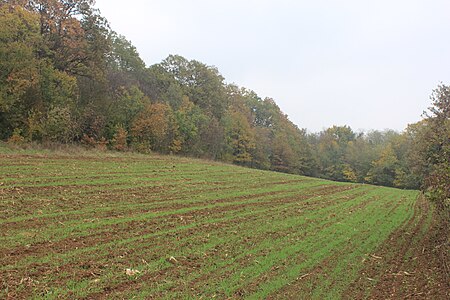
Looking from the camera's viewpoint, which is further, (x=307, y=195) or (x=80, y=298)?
(x=307, y=195)

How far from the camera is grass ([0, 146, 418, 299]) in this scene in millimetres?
7398

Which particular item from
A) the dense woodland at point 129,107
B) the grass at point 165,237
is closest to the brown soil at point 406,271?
the grass at point 165,237

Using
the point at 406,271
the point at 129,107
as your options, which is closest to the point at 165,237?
the point at 406,271

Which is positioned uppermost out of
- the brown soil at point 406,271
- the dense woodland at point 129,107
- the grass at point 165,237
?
the dense woodland at point 129,107

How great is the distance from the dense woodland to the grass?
14.1ft

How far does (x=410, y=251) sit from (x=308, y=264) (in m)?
4.39

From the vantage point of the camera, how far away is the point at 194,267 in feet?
28.4

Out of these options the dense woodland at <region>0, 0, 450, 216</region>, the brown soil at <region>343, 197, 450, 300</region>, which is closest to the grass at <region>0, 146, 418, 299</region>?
the brown soil at <region>343, 197, 450, 300</region>

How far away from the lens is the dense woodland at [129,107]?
24.9 metres

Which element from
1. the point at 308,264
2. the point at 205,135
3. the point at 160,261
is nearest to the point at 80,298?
the point at 160,261

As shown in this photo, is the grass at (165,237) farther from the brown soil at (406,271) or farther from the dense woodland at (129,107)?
the dense woodland at (129,107)

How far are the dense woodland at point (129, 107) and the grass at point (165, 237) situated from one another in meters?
4.29

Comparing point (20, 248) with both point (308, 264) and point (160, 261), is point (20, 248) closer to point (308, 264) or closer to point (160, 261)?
point (160, 261)

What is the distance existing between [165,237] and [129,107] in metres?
30.6
